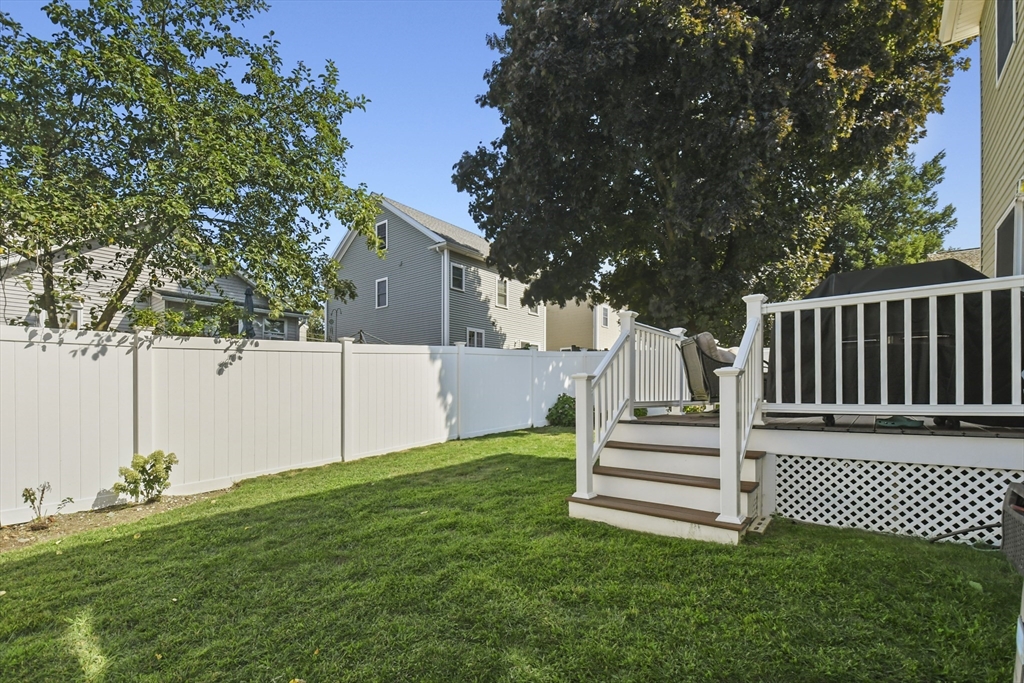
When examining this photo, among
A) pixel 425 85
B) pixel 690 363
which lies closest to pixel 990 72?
pixel 690 363

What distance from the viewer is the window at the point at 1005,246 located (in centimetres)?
462

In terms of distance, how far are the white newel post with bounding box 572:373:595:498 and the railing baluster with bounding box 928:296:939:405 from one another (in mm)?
2425

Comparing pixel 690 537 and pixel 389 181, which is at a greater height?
pixel 389 181

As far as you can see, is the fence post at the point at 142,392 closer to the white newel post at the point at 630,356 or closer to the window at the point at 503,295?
the white newel post at the point at 630,356

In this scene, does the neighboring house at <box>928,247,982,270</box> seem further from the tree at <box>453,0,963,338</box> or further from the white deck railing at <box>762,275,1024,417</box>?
the white deck railing at <box>762,275,1024,417</box>

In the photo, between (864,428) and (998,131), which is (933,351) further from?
(998,131)

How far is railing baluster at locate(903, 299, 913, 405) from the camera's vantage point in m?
3.57

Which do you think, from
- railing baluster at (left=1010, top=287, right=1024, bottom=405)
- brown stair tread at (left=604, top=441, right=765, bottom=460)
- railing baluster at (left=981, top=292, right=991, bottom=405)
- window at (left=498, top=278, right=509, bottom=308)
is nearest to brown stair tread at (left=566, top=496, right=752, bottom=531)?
brown stair tread at (left=604, top=441, right=765, bottom=460)

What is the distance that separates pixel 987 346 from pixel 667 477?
7.62 ft

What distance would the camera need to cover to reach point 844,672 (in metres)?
2.01

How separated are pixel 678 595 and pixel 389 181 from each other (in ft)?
30.2

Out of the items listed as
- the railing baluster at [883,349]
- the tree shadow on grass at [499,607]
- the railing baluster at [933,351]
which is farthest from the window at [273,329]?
the railing baluster at [933,351]

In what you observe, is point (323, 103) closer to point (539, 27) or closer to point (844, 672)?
point (539, 27)

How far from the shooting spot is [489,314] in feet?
58.3
